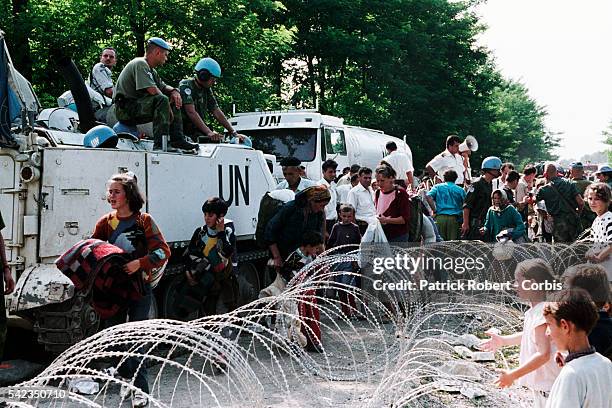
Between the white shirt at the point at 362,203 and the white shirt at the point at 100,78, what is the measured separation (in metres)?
3.37

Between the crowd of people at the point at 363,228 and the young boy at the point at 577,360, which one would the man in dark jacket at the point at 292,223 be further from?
the young boy at the point at 577,360

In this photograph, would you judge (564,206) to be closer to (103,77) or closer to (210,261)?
(210,261)

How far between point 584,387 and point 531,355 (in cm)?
115

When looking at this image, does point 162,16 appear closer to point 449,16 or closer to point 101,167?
point 101,167

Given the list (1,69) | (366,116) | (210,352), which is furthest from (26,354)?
(366,116)

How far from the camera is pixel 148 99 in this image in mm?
8836

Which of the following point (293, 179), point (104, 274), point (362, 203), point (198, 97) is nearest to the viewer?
point (104, 274)

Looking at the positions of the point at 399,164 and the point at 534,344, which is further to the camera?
the point at 399,164

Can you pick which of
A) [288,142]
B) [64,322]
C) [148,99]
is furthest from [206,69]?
[288,142]

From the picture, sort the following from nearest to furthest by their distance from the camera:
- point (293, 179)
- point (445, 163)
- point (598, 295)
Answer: point (598, 295) < point (293, 179) < point (445, 163)

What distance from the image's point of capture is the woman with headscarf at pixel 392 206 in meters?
10.3

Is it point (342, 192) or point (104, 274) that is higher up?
point (342, 192)

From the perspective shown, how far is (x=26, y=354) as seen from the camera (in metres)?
8.26

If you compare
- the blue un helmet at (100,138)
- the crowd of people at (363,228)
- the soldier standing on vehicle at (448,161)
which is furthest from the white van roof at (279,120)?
the blue un helmet at (100,138)
